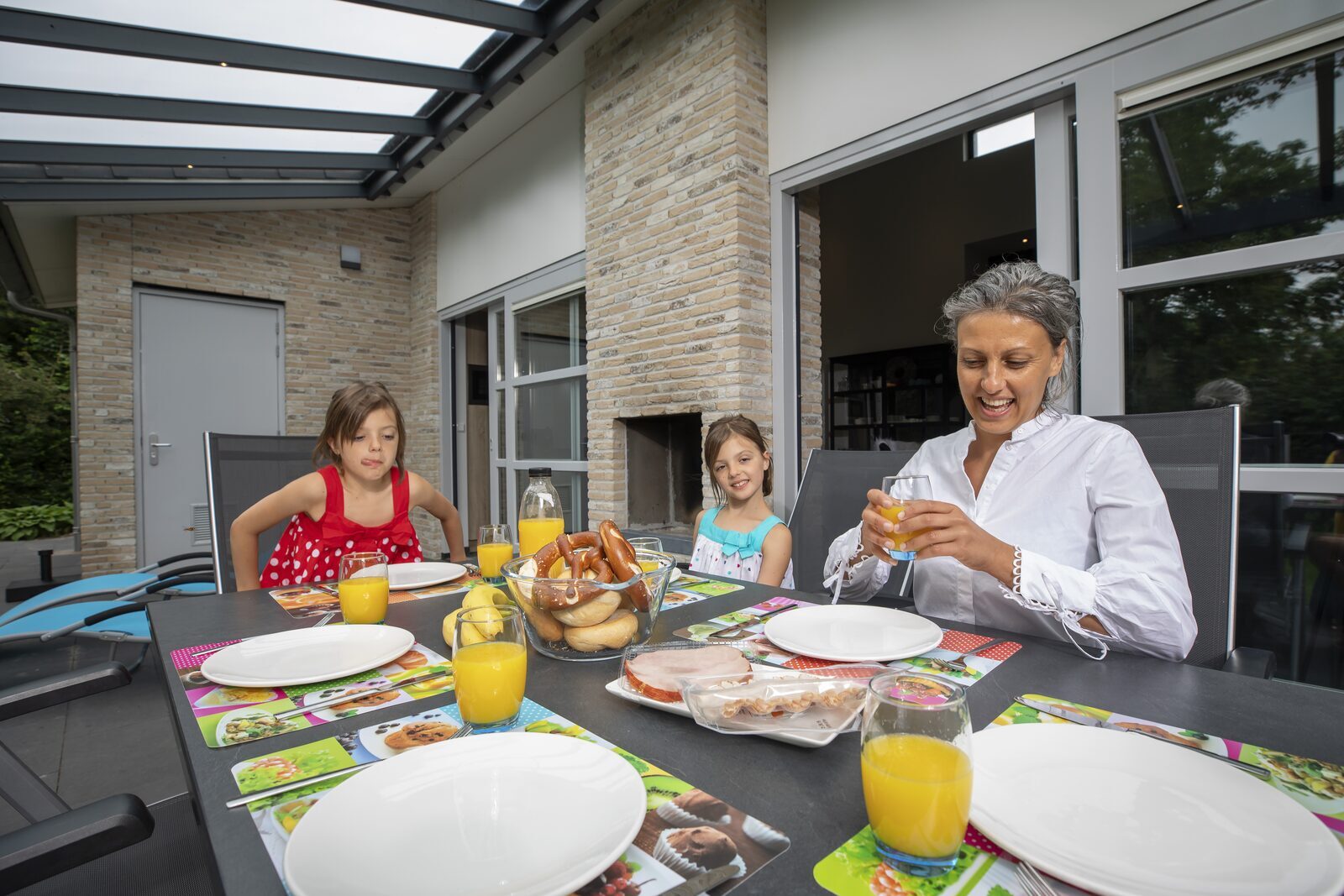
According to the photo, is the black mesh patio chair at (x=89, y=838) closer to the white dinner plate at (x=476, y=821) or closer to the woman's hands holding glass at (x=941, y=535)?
the white dinner plate at (x=476, y=821)

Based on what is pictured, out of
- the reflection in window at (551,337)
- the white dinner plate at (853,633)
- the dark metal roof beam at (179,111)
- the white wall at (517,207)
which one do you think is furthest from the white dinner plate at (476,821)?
the dark metal roof beam at (179,111)

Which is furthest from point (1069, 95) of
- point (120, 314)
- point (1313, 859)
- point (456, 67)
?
point (120, 314)

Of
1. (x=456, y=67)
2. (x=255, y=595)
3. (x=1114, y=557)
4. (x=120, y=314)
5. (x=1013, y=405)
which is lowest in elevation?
(x=255, y=595)

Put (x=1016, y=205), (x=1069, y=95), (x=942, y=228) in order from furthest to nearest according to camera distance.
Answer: (x=942, y=228)
(x=1016, y=205)
(x=1069, y=95)

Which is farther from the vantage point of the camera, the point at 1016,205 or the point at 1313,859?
the point at 1016,205

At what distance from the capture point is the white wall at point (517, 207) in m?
4.85

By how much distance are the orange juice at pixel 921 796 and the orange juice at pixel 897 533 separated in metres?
0.65

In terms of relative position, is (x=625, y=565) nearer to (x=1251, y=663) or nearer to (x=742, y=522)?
(x=1251, y=663)

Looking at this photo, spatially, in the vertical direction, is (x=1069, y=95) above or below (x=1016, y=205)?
below

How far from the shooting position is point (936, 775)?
49cm

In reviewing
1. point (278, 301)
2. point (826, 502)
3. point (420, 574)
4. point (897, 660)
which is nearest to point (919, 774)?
point (897, 660)

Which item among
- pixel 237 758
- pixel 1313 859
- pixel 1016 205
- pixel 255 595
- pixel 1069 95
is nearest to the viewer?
pixel 1313 859

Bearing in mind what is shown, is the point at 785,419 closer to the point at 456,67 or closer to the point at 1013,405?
the point at 1013,405

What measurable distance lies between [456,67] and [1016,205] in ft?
17.6
